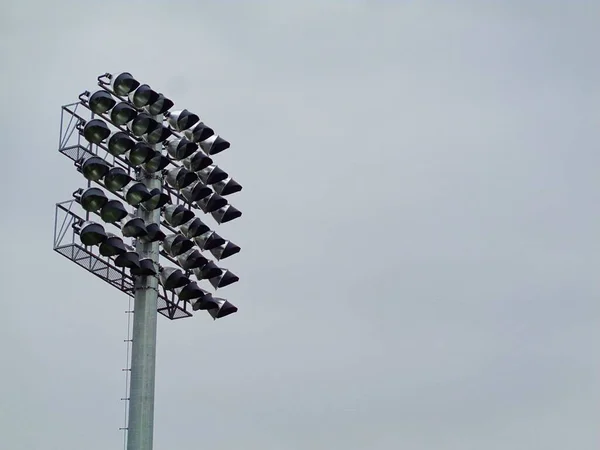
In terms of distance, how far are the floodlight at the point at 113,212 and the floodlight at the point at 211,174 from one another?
296 centimetres

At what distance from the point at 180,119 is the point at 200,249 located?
3.24m

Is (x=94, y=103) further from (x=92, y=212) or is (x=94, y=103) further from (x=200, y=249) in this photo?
(x=200, y=249)

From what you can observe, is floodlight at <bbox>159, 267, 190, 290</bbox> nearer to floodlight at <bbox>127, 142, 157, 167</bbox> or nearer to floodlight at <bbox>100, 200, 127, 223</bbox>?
floodlight at <bbox>100, 200, 127, 223</bbox>

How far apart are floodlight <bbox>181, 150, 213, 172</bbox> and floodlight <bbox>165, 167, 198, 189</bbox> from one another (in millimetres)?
167

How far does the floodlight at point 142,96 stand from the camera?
113ft

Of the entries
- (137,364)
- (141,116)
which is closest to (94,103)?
(141,116)

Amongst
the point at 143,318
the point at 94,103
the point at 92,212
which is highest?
the point at 94,103

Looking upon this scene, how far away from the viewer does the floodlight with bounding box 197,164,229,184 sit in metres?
36.1

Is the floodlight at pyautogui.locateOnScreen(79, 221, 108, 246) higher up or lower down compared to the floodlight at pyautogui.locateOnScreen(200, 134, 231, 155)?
lower down

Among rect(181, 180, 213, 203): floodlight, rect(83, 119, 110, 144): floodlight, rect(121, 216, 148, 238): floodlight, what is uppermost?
rect(83, 119, 110, 144): floodlight

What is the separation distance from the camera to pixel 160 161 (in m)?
34.6

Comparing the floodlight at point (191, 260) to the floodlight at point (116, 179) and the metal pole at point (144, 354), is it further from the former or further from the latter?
the floodlight at point (116, 179)

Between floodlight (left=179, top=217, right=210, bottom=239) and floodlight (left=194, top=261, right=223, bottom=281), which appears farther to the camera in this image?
floodlight (left=194, top=261, right=223, bottom=281)

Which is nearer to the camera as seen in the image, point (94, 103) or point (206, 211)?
point (94, 103)
